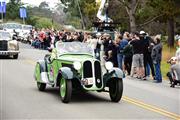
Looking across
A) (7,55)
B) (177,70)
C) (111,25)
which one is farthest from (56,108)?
(111,25)

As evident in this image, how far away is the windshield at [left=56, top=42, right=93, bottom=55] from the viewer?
A: 14.8 metres

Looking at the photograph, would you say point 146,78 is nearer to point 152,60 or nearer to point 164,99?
point 152,60

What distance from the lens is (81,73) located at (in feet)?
44.1

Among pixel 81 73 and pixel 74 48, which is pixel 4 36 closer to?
pixel 74 48

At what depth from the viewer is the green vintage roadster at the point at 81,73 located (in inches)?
527

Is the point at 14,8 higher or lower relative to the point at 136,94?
higher

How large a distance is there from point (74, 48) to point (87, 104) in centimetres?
237

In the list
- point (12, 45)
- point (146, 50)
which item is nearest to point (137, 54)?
point (146, 50)

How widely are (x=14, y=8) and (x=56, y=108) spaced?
80780mm

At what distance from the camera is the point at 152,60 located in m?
20.6

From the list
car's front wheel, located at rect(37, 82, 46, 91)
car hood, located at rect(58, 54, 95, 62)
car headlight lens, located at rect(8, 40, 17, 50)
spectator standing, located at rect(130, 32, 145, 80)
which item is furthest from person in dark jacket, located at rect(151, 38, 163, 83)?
car headlight lens, located at rect(8, 40, 17, 50)

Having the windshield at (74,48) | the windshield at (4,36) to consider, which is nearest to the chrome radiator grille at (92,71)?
the windshield at (74,48)

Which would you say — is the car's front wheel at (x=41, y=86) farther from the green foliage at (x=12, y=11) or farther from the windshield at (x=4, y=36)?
the green foliage at (x=12, y=11)

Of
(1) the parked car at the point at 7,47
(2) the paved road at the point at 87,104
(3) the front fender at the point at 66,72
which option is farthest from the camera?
(1) the parked car at the point at 7,47
